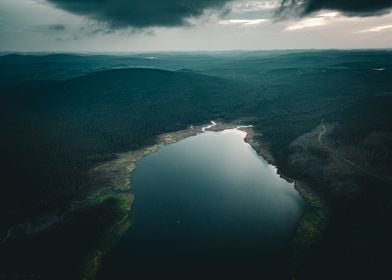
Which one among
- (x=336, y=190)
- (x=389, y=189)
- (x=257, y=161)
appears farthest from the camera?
(x=257, y=161)

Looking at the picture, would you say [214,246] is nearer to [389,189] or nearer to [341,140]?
[389,189]

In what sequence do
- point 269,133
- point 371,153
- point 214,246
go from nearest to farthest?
point 214,246 → point 371,153 → point 269,133

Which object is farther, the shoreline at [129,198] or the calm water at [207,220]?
the shoreline at [129,198]

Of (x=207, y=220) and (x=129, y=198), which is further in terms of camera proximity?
(x=129, y=198)

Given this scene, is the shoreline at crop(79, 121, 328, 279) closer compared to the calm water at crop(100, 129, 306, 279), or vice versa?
the calm water at crop(100, 129, 306, 279)

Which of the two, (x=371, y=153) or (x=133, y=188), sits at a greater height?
(x=371, y=153)

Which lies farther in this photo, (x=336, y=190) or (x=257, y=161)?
(x=257, y=161)

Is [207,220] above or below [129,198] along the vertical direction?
above

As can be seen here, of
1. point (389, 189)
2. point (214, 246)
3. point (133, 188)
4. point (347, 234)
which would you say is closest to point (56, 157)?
point (133, 188)
